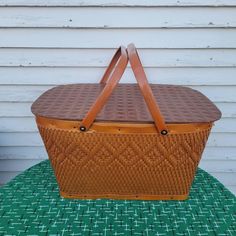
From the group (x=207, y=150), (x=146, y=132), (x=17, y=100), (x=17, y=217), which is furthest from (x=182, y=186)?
(x=17, y=100)

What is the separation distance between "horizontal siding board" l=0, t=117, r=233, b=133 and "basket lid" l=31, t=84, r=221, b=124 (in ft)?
1.42

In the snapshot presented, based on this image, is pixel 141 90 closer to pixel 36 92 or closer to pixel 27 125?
pixel 36 92

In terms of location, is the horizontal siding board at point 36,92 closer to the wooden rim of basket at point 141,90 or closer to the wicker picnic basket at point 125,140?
the wicker picnic basket at point 125,140

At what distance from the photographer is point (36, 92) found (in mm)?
1611

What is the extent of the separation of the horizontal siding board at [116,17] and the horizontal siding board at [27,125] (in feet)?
1.42

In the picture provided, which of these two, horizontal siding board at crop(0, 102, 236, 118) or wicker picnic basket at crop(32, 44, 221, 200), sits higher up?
wicker picnic basket at crop(32, 44, 221, 200)

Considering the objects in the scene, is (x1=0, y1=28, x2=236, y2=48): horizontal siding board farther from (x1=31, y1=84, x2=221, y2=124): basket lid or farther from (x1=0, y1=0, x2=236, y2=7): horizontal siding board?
(x1=31, y1=84, x2=221, y2=124): basket lid

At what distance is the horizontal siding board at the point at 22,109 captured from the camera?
164 cm

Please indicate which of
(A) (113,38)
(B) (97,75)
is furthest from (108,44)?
(B) (97,75)

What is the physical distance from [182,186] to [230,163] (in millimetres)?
715

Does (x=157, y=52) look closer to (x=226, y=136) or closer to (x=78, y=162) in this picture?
(x=226, y=136)

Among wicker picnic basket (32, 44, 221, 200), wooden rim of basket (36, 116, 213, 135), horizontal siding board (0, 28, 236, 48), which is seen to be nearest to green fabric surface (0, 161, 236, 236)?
wicker picnic basket (32, 44, 221, 200)

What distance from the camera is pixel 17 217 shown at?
3.63 feet

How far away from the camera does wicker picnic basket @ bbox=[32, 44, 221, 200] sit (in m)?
1.01
